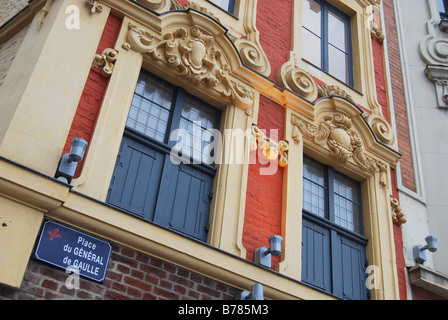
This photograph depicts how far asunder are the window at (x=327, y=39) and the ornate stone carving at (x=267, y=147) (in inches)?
94.4

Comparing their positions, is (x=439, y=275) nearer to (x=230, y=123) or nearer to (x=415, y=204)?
(x=415, y=204)

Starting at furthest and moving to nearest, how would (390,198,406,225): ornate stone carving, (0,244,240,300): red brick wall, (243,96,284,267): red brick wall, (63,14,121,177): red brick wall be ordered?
1. (390,198,406,225): ornate stone carving
2. (243,96,284,267): red brick wall
3. (63,14,121,177): red brick wall
4. (0,244,240,300): red brick wall

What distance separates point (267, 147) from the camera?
8164mm

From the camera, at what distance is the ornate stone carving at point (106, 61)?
713cm

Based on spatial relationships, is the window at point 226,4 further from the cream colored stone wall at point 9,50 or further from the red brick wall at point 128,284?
the red brick wall at point 128,284

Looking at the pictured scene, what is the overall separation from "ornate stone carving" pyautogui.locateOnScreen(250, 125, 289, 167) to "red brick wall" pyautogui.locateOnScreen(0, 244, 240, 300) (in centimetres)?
223

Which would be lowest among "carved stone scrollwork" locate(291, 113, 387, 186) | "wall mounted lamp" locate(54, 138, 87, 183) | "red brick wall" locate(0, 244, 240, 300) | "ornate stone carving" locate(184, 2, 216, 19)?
"red brick wall" locate(0, 244, 240, 300)

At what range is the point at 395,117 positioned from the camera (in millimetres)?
10727

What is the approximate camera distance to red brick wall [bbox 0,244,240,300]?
537 cm

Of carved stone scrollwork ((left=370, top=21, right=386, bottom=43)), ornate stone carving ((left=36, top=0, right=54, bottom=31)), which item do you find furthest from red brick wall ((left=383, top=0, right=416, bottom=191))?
ornate stone carving ((left=36, top=0, right=54, bottom=31))

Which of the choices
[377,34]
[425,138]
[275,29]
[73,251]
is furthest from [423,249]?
[73,251]

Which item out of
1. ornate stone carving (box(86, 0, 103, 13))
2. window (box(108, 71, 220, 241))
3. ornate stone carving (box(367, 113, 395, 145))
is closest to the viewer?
window (box(108, 71, 220, 241))

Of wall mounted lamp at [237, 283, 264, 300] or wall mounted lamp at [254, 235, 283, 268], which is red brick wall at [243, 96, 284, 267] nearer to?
wall mounted lamp at [254, 235, 283, 268]
